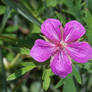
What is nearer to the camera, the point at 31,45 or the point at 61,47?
the point at 61,47

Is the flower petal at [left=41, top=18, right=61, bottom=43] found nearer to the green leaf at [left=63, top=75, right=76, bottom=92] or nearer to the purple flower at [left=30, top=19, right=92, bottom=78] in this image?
the purple flower at [left=30, top=19, right=92, bottom=78]

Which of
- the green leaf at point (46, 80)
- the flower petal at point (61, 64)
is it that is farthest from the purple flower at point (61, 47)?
the green leaf at point (46, 80)

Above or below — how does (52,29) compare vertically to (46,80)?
above

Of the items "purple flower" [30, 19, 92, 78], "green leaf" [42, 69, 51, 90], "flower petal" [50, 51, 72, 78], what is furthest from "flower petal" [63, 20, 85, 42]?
"green leaf" [42, 69, 51, 90]

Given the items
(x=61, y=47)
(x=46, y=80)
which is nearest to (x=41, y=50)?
(x=61, y=47)

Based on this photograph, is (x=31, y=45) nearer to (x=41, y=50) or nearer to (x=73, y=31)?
(x=41, y=50)

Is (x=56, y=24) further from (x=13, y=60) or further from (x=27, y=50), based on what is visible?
(x=13, y=60)
